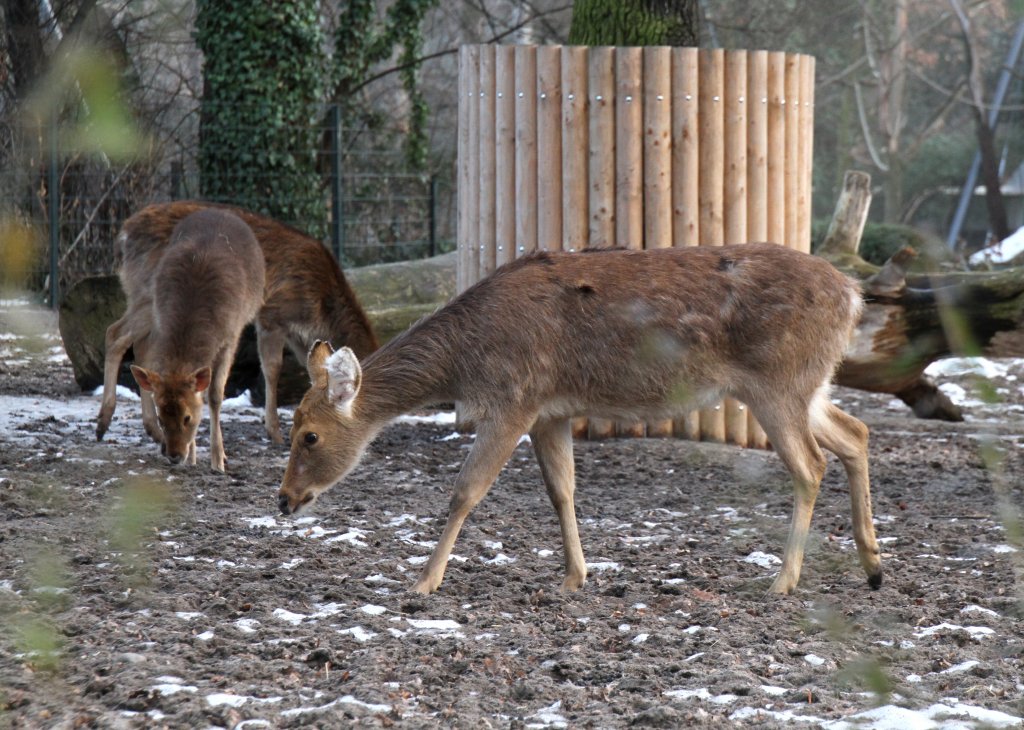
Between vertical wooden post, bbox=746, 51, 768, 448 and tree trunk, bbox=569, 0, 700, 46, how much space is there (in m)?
0.93

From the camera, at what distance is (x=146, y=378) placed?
745cm

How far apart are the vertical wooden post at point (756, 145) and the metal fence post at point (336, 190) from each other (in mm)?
8828

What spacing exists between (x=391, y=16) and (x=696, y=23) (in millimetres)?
12150

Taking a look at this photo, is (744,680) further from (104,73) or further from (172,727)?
(104,73)

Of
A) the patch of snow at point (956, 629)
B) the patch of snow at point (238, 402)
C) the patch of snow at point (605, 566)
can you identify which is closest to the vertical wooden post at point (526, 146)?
the patch of snow at point (238, 402)

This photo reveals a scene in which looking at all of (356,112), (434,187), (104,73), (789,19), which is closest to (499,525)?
(104,73)

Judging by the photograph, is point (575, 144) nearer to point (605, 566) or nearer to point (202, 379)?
point (202, 379)

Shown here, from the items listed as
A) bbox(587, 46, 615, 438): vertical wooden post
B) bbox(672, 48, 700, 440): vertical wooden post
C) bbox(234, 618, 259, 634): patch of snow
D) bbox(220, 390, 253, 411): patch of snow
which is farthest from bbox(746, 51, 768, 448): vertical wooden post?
bbox(234, 618, 259, 634): patch of snow

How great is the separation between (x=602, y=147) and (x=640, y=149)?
25cm

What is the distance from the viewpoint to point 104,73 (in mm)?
893

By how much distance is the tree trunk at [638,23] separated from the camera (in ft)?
30.4

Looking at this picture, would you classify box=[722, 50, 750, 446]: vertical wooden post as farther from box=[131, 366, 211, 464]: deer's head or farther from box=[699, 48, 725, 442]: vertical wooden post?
Result: box=[131, 366, 211, 464]: deer's head

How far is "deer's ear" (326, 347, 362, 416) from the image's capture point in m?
5.23

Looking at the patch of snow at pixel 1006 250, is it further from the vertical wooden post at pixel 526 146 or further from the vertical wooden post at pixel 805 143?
the vertical wooden post at pixel 526 146
